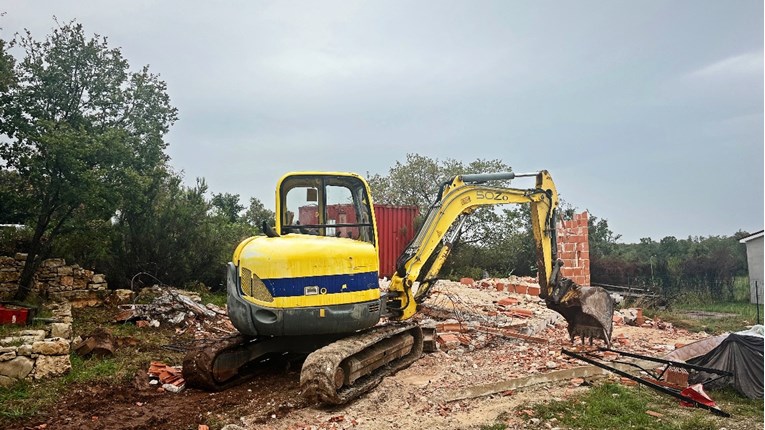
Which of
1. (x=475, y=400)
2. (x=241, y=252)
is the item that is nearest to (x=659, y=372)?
(x=475, y=400)

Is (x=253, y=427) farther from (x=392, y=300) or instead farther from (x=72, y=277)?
(x=72, y=277)

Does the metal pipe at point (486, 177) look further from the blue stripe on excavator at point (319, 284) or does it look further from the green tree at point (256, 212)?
the green tree at point (256, 212)

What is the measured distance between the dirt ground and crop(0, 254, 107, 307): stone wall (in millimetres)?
6071

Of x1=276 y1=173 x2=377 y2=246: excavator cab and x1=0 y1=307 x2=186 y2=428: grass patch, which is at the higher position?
x1=276 y1=173 x2=377 y2=246: excavator cab

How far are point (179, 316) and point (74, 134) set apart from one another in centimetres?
399

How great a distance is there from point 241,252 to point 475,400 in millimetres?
3040

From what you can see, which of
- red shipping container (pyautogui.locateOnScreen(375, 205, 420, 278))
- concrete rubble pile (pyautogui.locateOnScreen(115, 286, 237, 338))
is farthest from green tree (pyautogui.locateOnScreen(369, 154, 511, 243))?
concrete rubble pile (pyautogui.locateOnScreen(115, 286, 237, 338))

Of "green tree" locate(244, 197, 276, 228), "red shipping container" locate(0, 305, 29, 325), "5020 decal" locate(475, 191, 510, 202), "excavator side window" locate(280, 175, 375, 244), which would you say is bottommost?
"red shipping container" locate(0, 305, 29, 325)

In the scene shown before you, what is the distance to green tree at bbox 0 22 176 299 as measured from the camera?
11.5m

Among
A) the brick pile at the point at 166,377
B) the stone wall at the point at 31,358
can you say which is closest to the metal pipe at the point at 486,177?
the brick pile at the point at 166,377

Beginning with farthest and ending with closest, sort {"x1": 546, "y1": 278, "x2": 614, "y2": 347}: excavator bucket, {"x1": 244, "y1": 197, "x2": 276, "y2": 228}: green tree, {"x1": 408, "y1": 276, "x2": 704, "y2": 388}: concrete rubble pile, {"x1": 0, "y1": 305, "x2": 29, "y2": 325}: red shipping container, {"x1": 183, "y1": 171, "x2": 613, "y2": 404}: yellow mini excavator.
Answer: {"x1": 244, "y1": 197, "x2": 276, "y2": 228}: green tree, {"x1": 0, "y1": 305, "x2": 29, "y2": 325}: red shipping container, {"x1": 546, "y1": 278, "x2": 614, "y2": 347}: excavator bucket, {"x1": 408, "y1": 276, "x2": 704, "y2": 388}: concrete rubble pile, {"x1": 183, "y1": 171, "x2": 613, "y2": 404}: yellow mini excavator

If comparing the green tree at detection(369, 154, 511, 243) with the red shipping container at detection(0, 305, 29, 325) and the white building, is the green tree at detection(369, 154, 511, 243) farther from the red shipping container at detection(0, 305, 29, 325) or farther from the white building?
the red shipping container at detection(0, 305, 29, 325)

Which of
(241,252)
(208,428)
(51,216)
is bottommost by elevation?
(208,428)

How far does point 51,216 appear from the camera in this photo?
41.7ft
